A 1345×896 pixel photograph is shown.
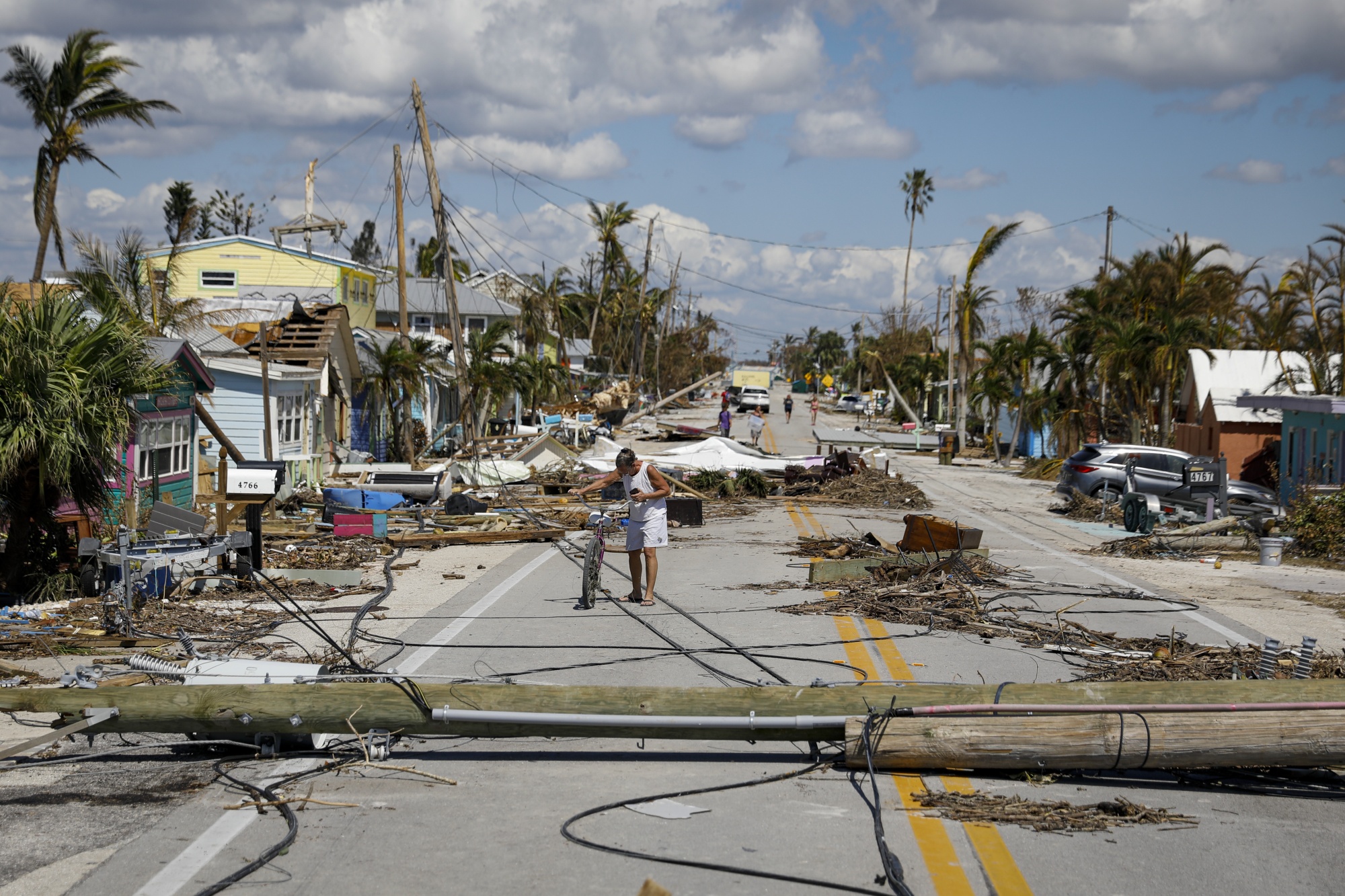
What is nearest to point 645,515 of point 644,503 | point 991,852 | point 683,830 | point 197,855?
point 644,503

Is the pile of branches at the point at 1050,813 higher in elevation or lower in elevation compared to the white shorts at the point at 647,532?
lower

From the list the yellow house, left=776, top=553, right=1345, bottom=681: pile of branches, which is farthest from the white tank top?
the yellow house

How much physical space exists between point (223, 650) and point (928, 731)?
5842 mm

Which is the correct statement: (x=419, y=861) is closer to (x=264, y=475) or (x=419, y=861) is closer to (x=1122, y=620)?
(x=1122, y=620)

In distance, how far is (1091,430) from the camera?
40688 mm

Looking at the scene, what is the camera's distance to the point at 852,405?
3632 inches

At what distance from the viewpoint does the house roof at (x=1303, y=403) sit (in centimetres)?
2300

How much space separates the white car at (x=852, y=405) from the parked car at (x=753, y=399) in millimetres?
9308

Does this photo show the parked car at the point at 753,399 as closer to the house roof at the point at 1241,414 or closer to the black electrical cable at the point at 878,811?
the house roof at the point at 1241,414

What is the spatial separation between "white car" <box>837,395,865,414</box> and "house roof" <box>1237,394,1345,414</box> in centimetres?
5871

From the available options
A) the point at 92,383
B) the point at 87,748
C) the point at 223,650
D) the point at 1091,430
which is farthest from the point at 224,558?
the point at 1091,430

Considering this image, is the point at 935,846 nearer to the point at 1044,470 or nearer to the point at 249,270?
the point at 1044,470

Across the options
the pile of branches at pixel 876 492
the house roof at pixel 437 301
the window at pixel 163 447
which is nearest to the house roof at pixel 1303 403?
the pile of branches at pixel 876 492

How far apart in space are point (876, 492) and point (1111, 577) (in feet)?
36.7
